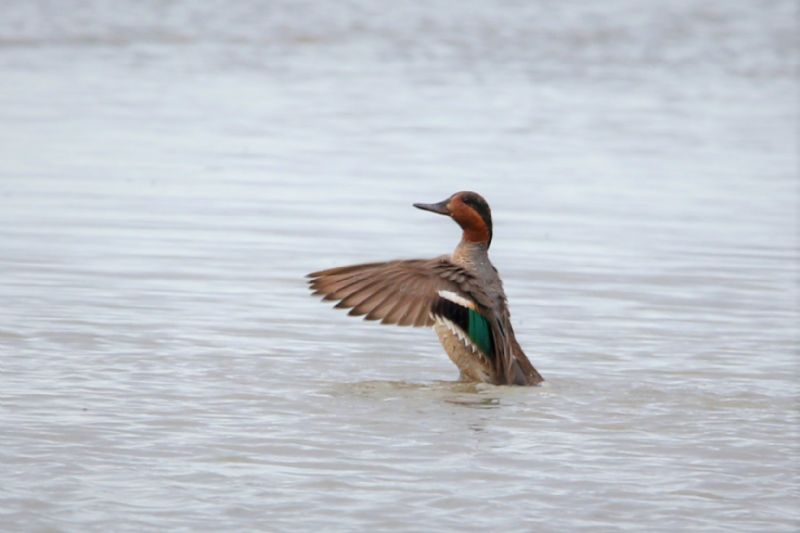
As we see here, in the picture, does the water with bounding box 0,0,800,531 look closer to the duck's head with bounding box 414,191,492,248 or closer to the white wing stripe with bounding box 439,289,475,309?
the white wing stripe with bounding box 439,289,475,309

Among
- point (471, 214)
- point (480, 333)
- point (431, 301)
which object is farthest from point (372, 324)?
point (480, 333)

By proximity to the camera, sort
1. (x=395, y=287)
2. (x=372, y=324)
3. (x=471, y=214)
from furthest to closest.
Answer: (x=372, y=324)
(x=471, y=214)
(x=395, y=287)

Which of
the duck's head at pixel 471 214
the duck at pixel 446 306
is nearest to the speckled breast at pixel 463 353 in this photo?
the duck at pixel 446 306

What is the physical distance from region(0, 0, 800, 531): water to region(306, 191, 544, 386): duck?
129 mm

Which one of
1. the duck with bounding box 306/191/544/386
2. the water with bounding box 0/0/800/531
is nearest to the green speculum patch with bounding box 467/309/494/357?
the duck with bounding box 306/191/544/386

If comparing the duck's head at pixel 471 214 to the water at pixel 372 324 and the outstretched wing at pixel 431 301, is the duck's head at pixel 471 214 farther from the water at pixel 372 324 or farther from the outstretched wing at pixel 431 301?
the water at pixel 372 324

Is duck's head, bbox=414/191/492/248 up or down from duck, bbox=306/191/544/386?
up

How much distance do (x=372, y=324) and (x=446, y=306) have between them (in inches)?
50.1

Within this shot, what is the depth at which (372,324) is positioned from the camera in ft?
27.7

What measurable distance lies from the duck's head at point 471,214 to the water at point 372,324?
613 mm

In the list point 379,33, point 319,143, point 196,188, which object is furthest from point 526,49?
point 196,188

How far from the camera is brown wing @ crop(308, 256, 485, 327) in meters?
7.20

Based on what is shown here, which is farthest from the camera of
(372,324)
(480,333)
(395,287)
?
(372,324)

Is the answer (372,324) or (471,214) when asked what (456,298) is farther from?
(372,324)
